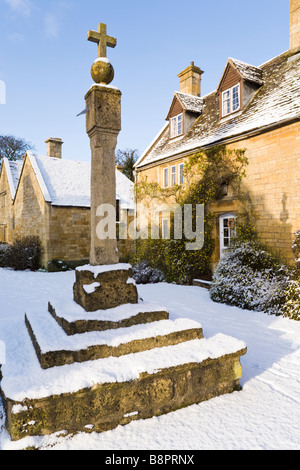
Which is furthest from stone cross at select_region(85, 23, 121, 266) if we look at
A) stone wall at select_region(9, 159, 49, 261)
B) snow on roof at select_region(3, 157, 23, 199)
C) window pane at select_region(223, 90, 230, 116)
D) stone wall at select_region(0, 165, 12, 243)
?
stone wall at select_region(0, 165, 12, 243)

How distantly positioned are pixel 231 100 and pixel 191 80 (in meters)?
4.71

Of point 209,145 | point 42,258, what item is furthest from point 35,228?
point 209,145

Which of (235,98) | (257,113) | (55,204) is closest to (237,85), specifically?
(235,98)

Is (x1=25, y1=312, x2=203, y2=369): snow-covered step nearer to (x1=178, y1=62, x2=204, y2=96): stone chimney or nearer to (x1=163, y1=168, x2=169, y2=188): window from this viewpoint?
(x1=163, y1=168, x2=169, y2=188): window

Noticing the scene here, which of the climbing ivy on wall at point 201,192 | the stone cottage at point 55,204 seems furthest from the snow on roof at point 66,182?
the climbing ivy on wall at point 201,192

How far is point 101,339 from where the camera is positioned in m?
3.34

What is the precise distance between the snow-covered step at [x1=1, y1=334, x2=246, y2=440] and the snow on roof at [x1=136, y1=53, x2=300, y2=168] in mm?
7350

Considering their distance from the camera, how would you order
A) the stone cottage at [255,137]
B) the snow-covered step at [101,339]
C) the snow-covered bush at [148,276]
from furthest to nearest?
1. the snow-covered bush at [148,276]
2. the stone cottage at [255,137]
3. the snow-covered step at [101,339]

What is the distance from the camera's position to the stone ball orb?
14.4 feet

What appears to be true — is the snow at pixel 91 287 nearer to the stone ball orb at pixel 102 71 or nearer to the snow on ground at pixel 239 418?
the snow on ground at pixel 239 418

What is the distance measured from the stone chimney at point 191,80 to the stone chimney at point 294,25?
213 inches

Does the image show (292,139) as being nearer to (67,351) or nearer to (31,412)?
(67,351)

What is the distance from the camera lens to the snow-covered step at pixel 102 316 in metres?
3.52

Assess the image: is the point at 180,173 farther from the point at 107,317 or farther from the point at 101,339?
the point at 101,339
